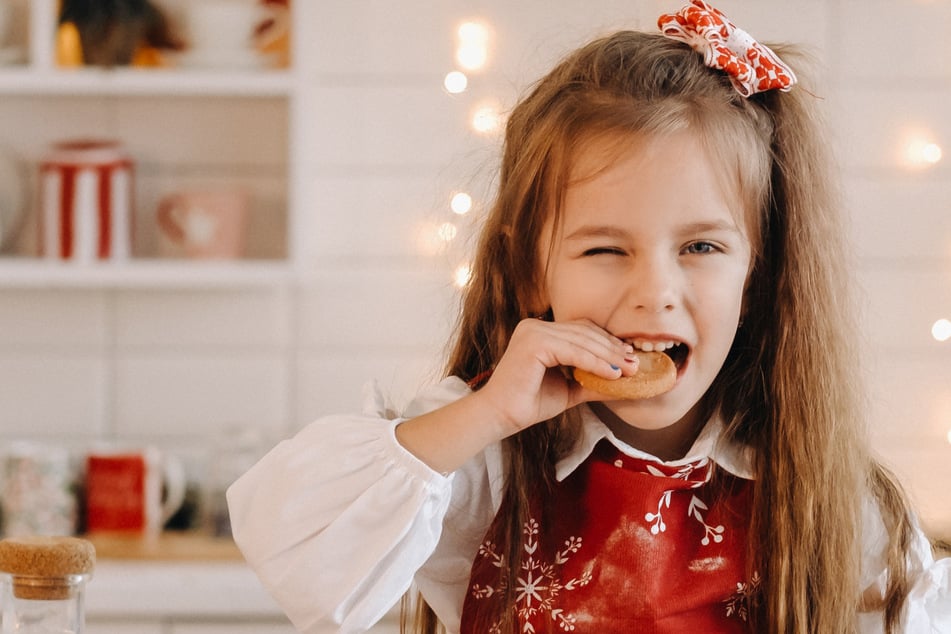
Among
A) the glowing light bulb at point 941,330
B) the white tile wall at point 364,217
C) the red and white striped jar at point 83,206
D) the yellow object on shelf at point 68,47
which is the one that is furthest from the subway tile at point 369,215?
the glowing light bulb at point 941,330

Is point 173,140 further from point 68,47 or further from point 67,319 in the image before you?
point 67,319

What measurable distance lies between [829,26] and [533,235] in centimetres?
146

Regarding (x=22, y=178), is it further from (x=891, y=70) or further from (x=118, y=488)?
(x=891, y=70)

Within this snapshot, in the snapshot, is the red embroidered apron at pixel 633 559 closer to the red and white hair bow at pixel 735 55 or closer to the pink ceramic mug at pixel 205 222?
the red and white hair bow at pixel 735 55

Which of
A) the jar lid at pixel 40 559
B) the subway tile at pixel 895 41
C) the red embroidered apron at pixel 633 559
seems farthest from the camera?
the subway tile at pixel 895 41

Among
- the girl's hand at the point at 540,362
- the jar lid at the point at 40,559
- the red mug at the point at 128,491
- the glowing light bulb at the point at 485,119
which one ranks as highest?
the glowing light bulb at the point at 485,119

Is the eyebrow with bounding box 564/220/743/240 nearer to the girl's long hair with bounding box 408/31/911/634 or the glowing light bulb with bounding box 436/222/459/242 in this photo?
the girl's long hair with bounding box 408/31/911/634

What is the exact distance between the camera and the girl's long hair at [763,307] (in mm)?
980

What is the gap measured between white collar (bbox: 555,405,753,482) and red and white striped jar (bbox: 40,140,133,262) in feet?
4.14

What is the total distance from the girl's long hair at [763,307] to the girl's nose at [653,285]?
10cm

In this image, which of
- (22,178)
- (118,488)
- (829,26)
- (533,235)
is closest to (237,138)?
(22,178)

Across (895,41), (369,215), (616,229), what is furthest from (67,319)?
(895,41)

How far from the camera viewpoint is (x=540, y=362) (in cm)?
94

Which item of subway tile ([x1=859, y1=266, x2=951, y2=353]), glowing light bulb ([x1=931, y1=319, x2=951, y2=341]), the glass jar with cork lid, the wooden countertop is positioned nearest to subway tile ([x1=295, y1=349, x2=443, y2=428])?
the wooden countertop
